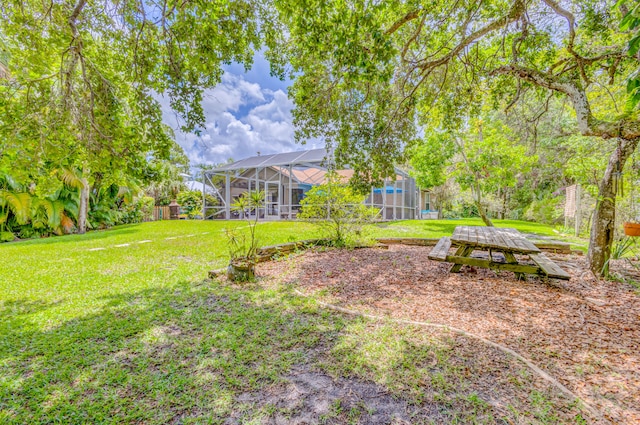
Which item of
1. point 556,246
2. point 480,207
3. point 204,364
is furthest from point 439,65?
point 480,207

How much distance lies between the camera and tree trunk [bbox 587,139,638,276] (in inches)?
147

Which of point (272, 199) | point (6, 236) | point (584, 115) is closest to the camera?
point (584, 115)

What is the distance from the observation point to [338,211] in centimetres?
646

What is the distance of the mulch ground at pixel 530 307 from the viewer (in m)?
1.95

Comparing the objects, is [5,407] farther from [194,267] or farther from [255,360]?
[194,267]

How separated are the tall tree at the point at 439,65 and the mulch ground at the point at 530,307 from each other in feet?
3.94

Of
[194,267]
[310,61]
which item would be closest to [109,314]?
[194,267]

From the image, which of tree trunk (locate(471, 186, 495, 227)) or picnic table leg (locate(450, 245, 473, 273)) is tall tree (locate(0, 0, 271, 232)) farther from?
tree trunk (locate(471, 186, 495, 227))

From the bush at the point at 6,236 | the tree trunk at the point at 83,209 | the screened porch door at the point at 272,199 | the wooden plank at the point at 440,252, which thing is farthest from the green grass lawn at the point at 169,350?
the screened porch door at the point at 272,199

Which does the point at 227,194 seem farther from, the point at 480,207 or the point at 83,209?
the point at 480,207

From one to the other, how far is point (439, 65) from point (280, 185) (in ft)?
41.8

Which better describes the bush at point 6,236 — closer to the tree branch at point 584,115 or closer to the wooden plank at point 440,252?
the wooden plank at point 440,252

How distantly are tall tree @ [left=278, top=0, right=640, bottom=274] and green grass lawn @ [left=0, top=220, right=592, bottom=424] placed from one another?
2952mm

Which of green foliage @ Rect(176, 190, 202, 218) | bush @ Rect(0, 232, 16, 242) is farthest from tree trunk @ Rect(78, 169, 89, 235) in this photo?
green foliage @ Rect(176, 190, 202, 218)
